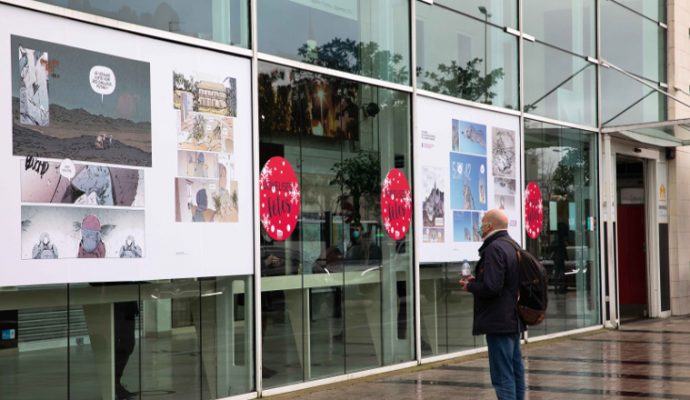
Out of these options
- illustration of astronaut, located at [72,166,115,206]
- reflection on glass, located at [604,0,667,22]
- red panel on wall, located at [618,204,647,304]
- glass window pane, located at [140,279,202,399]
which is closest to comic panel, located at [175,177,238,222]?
glass window pane, located at [140,279,202,399]

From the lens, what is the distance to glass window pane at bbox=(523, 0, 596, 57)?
630 inches

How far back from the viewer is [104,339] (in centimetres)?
845

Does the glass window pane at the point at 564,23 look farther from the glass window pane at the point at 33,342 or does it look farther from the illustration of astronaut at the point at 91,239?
the glass window pane at the point at 33,342

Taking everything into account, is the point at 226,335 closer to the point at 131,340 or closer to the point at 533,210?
the point at 131,340

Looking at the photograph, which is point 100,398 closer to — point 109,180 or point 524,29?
point 109,180

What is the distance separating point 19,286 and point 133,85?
2.02 meters

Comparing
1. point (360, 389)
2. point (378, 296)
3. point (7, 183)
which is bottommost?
point (360, 389)

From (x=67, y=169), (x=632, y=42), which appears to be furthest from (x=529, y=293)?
(x=632, y=42)

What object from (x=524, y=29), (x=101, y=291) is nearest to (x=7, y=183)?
(x=101, y=291)

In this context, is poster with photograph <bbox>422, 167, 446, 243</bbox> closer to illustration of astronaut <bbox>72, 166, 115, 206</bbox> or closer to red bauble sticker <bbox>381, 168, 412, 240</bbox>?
red bauble sticker <bbox>381, 168, 412, 240</bbox>

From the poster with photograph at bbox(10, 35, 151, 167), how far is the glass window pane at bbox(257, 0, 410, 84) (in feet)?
6.47

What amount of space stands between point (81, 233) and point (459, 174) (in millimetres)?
6551

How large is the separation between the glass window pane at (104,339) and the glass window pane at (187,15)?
2.25 m

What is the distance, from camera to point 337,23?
37.7 feet
